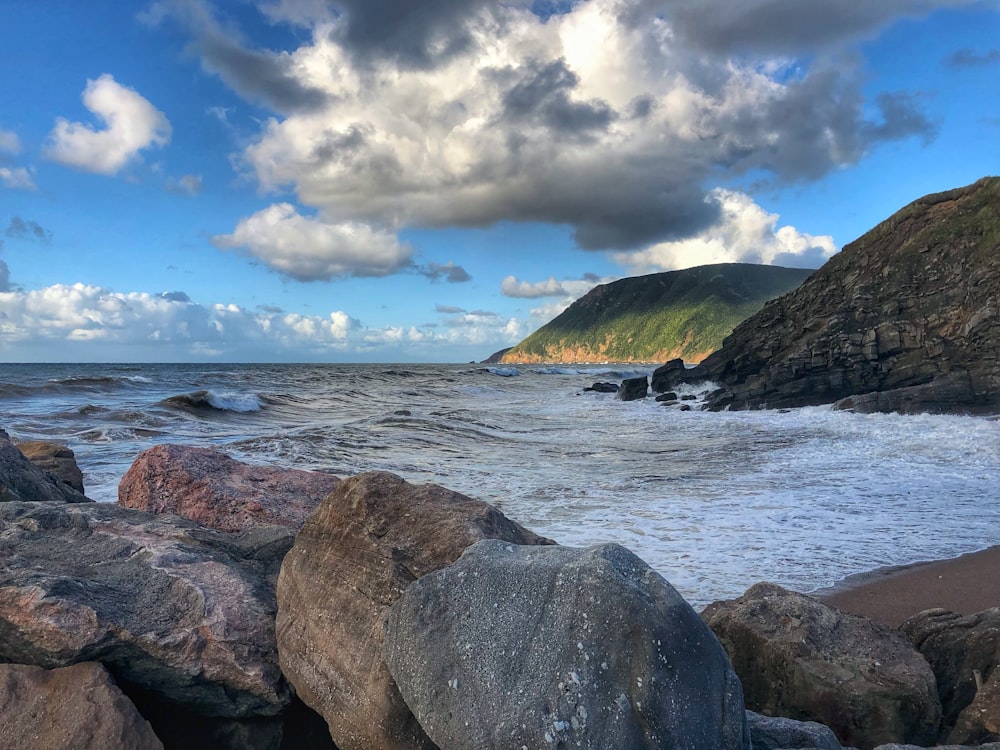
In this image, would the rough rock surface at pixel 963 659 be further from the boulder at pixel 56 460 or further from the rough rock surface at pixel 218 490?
the boulder at pixel 56 460

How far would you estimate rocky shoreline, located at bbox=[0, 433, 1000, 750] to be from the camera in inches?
98.3

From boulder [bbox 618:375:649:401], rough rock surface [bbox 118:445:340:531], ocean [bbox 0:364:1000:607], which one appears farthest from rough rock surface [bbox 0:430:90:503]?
boulder [bbox 618:375:649:401]

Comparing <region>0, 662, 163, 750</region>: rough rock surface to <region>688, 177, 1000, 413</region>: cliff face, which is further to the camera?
<region>688, 177, 1000, 413</region>: cliff face

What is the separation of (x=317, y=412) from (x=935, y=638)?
2436 centimetres

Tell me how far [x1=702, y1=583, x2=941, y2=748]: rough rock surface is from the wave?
24430 millimetres

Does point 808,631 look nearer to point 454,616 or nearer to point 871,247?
point 454,616

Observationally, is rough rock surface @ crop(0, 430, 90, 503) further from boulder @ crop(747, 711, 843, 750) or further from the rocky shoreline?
boulder @ crop(747, 711, 843, 750)

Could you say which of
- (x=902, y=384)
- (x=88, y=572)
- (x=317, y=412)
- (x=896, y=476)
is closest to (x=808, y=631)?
(x=88, y=572)

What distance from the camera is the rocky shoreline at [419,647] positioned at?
2.50 meters

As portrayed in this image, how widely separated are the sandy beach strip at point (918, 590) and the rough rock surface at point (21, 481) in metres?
7.09

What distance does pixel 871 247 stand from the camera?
32.8 m

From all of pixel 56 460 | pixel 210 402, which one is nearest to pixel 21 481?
pixel 56 460

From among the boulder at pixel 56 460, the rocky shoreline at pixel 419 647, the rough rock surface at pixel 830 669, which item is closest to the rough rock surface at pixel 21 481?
the rocky shoreline at pixel 419 647

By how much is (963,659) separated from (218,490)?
5813mm
